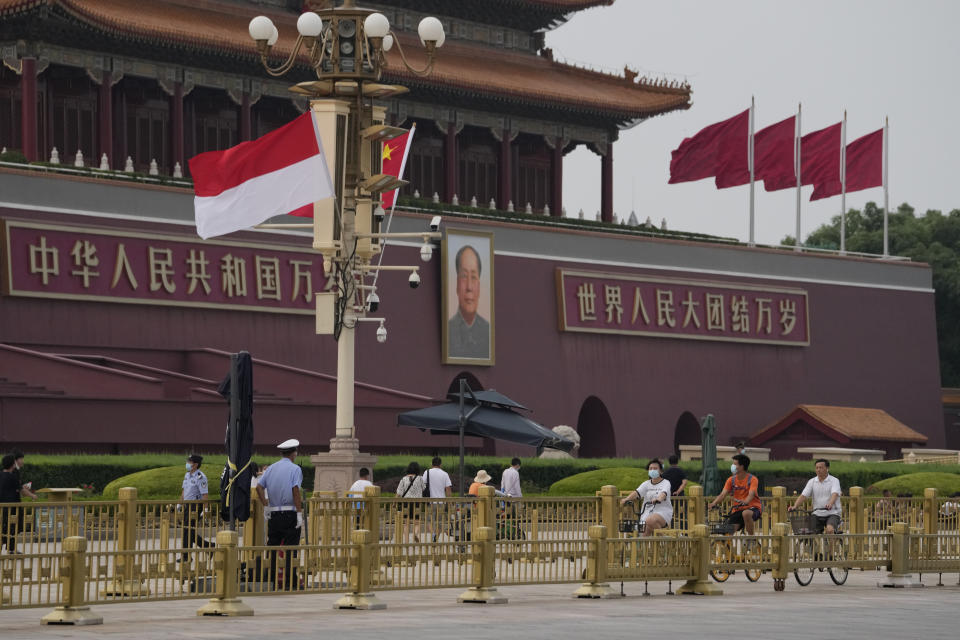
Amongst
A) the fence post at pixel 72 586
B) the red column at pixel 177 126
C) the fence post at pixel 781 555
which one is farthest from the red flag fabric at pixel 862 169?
the fence post at pixel 72 586

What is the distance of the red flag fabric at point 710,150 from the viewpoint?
140ft

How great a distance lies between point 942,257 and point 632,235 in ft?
71.4

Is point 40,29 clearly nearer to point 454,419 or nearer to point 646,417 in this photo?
point 454,419

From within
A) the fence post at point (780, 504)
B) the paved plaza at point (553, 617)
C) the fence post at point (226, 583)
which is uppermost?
the fence post at point (780, 504)

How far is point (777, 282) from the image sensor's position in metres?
44.1

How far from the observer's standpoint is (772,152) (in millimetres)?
43688

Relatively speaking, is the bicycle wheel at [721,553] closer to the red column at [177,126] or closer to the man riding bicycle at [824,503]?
the man riding bicycle at [824,503]

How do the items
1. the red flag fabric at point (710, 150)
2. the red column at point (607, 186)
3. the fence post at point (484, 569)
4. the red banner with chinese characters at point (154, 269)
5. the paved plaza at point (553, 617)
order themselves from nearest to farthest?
the paved plaza at point (553, 617), the fence post at point (484, 569), the red banner with chinese characters at point (154, 269), the red flag fabric at point (710, 150), the red column at point (607, 186)

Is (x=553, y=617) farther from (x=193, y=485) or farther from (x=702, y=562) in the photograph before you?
(x=193, y=485)

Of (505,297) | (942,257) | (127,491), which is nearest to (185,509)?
(127,491)

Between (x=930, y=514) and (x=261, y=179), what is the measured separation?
26.2 feet

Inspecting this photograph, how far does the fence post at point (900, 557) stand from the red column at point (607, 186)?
27330 mm

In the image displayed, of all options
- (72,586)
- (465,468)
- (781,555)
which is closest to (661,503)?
(781,555)

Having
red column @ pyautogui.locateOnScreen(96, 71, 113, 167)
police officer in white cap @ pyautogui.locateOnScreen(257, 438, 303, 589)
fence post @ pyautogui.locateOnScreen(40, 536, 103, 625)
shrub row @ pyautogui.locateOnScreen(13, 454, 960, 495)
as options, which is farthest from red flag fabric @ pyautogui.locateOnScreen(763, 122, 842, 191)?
fence post @ pyautogui.locateOnScreen(40, 536, 103, 625)
